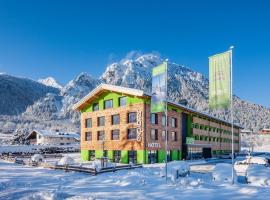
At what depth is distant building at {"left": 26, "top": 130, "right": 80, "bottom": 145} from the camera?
102 m

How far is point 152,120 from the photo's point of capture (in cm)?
4912

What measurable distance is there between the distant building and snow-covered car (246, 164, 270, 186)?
82.1 metres

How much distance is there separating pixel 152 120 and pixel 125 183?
2414cm

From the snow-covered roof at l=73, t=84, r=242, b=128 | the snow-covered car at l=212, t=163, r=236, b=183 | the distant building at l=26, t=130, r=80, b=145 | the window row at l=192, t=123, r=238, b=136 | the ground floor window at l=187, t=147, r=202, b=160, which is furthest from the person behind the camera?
the distant building at l=26, t=130, r=80, b=145

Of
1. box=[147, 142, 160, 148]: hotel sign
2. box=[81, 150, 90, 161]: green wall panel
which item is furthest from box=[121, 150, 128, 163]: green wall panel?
box=[81, 150, 90, 161]: green wall panel

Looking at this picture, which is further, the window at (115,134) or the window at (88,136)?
the window at (88,136)

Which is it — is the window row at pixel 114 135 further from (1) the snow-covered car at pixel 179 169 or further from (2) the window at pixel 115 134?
(1) the snow-covered car at pixel 179 169

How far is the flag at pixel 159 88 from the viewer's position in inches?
1082

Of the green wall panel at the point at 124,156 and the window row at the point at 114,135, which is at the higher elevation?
the window row at the point at 114,135

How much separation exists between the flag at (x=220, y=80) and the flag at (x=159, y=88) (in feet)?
13.0

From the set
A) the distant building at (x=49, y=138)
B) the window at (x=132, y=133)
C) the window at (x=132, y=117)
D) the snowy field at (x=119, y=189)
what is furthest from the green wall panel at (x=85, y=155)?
the distant building at (x=49, y=138)

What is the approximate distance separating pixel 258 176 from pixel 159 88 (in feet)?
35.7

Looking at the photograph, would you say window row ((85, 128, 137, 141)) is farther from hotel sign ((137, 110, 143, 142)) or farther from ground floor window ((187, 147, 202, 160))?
ground floor window ((187, 147, 202, 160))

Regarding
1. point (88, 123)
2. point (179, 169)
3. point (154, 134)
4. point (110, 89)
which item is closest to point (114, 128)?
point (110, 89)
